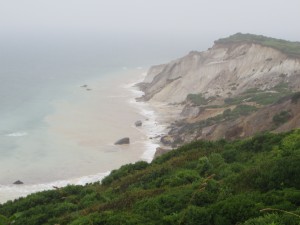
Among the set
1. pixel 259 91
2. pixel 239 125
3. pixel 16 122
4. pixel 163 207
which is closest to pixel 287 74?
pixel 259 91

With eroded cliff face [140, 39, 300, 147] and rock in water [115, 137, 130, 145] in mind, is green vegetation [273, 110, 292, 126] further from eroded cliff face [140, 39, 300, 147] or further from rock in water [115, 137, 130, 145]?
rock in water [115, 137, 130, 145]

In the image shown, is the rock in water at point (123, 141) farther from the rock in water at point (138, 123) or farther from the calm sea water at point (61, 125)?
the rock in water at point (138, 123)

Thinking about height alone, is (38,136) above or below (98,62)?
below

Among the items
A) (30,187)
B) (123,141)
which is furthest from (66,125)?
(30,187)

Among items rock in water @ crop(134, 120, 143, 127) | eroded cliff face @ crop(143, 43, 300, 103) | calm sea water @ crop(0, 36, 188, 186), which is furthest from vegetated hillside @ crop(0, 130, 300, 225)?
eroded cliff face @ crop(143, 43, 300, 103)

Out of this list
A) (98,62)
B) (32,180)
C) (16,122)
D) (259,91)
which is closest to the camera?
(32,180)

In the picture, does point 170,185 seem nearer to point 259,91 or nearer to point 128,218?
point 128,218

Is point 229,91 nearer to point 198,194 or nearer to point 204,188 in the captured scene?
point 204,188
